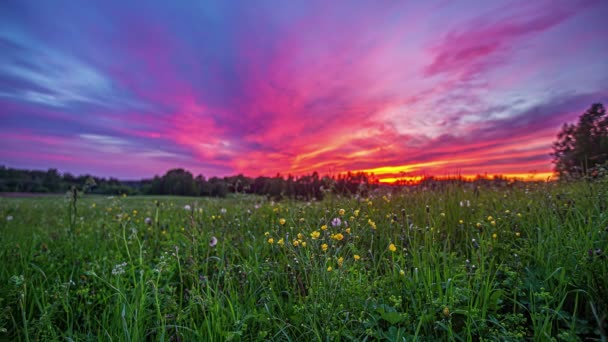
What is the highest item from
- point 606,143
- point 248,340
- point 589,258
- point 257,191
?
point 606,143

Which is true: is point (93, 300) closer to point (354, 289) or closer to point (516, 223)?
point (354, 289)

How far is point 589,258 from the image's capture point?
2.45 meters

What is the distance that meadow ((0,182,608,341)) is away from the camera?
87.6 inches

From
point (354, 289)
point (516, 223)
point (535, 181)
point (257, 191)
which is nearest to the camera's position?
point (354, 289)

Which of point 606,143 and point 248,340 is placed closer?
point 248,340

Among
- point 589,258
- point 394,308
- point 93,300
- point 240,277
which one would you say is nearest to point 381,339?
point 394,308

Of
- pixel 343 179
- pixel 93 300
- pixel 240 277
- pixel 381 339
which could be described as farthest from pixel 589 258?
pixel 343 179

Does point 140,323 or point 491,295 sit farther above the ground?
point 491,295

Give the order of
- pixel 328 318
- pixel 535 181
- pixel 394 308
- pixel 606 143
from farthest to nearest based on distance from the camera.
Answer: pixel 606 143 < pixel 535 181 < pixel 394 308 < pixel 328 318

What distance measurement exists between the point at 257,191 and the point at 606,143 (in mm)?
12335

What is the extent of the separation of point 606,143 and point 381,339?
43.4 feet

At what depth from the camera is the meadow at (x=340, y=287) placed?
2225mm

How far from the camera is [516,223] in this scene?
161 inches

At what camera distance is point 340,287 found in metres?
2.41
